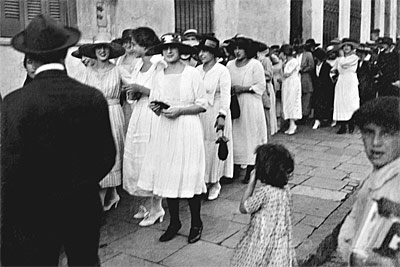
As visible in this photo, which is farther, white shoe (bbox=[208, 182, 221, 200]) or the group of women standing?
white shoe (bbox=[208, 182, 221, 200])

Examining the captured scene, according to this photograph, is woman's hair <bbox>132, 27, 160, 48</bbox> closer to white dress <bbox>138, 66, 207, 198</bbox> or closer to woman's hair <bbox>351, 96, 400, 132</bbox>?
white dress <bbox>138, 66, 207, 198</bbox>

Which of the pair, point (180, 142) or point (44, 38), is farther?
point (180, 142)

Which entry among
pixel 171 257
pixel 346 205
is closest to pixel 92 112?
pixel 171 257

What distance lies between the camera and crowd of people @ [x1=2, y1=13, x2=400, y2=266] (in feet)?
7.79

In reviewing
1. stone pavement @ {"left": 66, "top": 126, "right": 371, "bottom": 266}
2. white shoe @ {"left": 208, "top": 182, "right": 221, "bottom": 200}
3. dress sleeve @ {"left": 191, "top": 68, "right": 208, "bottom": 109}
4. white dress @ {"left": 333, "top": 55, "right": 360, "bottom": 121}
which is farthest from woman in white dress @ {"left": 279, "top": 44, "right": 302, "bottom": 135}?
dress sleeve @ {"left": 191, "top": 68, "right": 208, "bottom": 109}

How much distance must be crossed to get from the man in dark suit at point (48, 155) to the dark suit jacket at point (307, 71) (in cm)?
829

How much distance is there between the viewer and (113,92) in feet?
16.2

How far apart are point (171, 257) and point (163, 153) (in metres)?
0.87

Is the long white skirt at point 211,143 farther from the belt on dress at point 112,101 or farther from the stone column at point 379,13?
the stone column at point 379,13

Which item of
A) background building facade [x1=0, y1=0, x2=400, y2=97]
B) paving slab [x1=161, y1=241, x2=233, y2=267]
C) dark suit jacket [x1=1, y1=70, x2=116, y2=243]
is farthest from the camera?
background building facade [x1=0, y1=0, x2=400, y2=97]

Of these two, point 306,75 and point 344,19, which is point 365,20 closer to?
point 344,19

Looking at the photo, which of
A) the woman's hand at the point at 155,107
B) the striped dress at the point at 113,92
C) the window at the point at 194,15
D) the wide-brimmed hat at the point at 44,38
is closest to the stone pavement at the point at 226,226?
the striped dress at the point at 113,92

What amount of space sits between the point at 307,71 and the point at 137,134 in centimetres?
623

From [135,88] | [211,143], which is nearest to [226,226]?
[211,143]
